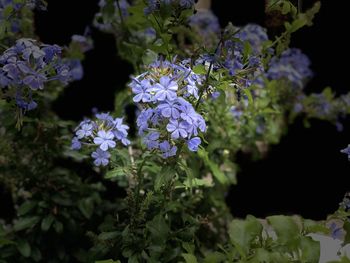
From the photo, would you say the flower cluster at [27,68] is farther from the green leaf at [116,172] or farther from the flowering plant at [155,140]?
the green leaf at [116,172]

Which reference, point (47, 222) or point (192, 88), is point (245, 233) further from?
point (47, 222)

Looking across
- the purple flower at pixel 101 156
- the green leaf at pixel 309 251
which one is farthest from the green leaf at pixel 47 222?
the green leaf at pixel 309 251

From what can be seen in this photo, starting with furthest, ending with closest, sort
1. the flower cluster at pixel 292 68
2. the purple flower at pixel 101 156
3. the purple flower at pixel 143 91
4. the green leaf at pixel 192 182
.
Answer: the flower cluster at pixel 292 68 < the purple flower at pixel 101 156 < the green leaf at pixel 192 182 < the purple flower at pixel 143 91

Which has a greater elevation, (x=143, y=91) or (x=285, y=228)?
(x=143, y=91)

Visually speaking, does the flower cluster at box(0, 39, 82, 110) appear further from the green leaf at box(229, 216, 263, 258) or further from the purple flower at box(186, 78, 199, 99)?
the green leaf at box(229, 216, 263, 258)

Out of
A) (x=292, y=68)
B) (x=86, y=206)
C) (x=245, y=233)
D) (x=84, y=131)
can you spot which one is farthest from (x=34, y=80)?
(x=292, y=68)

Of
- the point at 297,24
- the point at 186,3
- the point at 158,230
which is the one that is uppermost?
the point at 297,24
